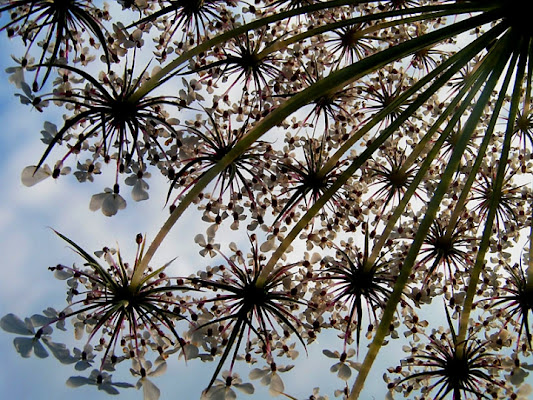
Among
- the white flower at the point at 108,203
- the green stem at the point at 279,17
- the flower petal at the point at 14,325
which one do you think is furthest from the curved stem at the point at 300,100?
the flower petal at the point at 14,325

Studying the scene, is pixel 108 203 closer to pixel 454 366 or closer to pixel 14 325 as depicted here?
pixel 14 325

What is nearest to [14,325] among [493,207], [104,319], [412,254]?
[104,319]

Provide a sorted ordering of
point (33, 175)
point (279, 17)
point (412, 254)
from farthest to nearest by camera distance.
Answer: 1. point (33, 175)
2. point (279, 17)
3. point (412, 254)

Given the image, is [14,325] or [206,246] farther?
[206,246]

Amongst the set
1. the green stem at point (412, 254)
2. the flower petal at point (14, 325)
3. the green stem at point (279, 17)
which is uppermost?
the green stem at point (279, 17)

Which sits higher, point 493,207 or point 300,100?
point 493,207

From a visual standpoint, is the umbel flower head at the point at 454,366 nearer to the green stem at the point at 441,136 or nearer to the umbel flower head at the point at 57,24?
the green stem at the point at 441,136

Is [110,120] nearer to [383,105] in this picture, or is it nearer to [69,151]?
[69,151]

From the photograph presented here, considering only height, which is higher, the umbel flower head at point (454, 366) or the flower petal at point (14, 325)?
the umbel flower head at point (454, 366)

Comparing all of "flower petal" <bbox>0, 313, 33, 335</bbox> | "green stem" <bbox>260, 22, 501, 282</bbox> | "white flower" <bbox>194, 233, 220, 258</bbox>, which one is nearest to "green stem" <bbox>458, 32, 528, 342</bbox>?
"green stem" <bbox>260, 22, 501, 282</bbox>

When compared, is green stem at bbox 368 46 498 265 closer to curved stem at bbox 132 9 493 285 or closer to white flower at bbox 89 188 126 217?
curved stem at bbox 132 9 493 285

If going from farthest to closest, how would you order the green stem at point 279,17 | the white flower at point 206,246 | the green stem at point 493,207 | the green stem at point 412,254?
the white flower at point 206,246 → the green stem at point 493,207 → the green stem at point 279,17 → the green stem at point 412,254

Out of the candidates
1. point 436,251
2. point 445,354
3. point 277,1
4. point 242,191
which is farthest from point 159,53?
point 445,354
